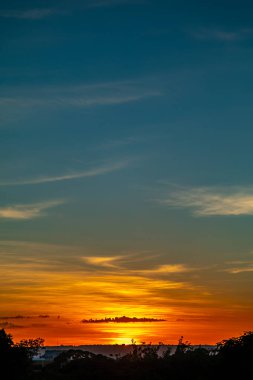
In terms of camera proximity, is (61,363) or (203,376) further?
(61,363)

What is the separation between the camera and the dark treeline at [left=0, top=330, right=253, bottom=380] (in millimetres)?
76062

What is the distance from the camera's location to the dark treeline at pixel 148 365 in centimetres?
7606

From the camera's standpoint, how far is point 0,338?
87938 millimetres

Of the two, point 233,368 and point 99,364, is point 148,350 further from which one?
point 233,368

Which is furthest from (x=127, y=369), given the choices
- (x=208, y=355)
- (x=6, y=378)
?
(x=6, y=378)

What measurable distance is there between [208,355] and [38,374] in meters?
20.7

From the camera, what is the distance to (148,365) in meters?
90.0

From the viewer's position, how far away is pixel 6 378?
273 feet

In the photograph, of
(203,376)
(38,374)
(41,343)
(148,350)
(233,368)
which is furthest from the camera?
(41,343)

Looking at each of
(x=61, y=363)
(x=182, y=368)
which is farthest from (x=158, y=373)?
(x=61, y=363)

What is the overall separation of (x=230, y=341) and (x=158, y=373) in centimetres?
1402

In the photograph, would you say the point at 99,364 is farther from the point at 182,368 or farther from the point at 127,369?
the point at 182,368

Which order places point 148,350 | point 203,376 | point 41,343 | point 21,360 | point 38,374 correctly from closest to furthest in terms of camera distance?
point 203,376 < point 21,360 < point 38,374 < point 148,350 < point 41,343

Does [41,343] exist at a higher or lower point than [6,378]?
higher
